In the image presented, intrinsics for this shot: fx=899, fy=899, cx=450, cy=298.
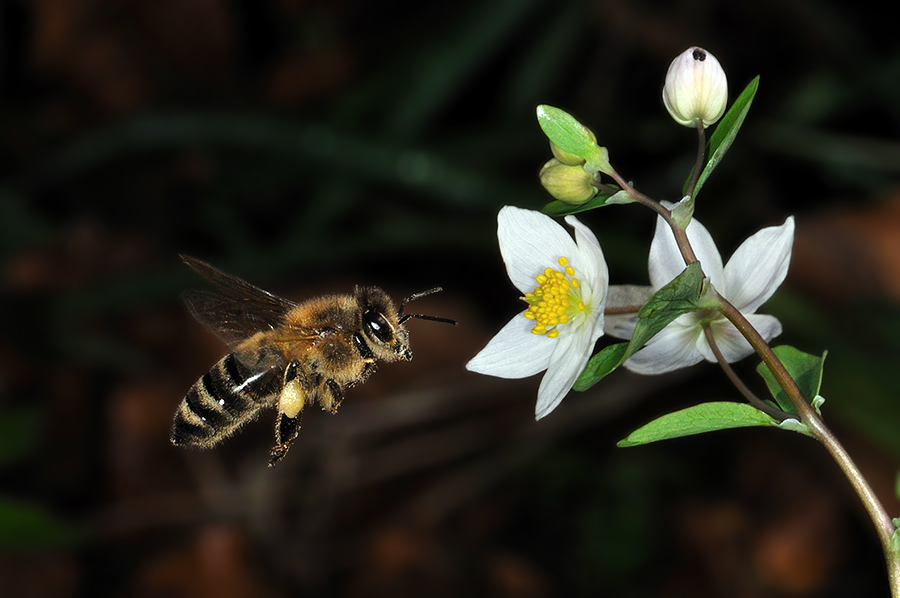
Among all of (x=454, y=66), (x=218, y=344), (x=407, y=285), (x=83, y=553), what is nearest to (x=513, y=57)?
(x=454, y=66)

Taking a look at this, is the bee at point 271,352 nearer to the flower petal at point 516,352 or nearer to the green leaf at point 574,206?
the flower petal at point 516,352

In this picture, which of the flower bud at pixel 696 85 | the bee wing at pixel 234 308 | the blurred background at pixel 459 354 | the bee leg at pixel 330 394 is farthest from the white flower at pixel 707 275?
the blurred background at pixel 459 354

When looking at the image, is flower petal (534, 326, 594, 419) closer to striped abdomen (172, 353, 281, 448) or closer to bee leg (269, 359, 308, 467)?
bee leg (269, 359, 308, 467)

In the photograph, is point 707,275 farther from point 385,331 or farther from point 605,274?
point 385,331

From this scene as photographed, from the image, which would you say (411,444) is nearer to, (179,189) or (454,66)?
(454,66)

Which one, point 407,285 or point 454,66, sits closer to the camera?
point 454,66

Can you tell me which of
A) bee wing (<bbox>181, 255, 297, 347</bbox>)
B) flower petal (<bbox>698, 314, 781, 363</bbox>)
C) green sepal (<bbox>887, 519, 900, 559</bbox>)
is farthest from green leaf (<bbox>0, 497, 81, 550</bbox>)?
green sepal (<bbox>887, 519, 900, 559</bbox>)
